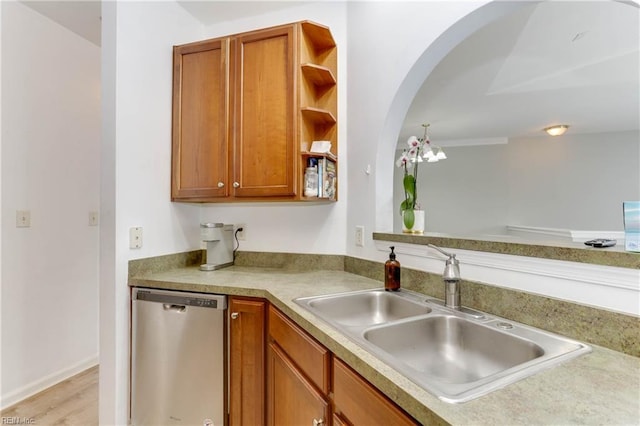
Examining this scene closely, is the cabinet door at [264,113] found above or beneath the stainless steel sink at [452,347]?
above

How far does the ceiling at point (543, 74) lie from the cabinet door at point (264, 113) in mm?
1312

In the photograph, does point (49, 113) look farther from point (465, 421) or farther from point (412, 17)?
point (465, 421)

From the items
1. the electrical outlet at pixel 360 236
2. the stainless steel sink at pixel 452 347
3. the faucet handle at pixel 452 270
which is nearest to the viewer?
the stainless steel sink at pixel 452 347

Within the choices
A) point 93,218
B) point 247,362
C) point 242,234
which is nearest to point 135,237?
point 242,234

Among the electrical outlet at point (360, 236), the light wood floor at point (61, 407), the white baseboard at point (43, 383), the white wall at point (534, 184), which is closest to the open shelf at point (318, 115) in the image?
the electrical outlet at point (360, 236)

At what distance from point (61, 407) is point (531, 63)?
4.15 meters

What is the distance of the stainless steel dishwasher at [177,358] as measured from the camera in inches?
60.2

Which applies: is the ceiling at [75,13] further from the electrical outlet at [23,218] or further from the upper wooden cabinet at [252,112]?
the electrical outlet at [23,218]

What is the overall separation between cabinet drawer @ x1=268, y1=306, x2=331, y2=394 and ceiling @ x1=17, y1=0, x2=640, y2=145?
5.92 feet

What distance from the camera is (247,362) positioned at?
147 centimetres

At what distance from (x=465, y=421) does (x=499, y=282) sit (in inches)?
28.1

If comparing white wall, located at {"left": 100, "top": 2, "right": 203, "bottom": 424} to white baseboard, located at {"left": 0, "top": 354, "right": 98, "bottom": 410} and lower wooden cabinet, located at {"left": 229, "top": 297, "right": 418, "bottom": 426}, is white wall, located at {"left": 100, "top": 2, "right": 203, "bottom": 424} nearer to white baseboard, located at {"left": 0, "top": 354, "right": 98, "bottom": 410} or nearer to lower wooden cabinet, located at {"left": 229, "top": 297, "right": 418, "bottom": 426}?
lower wooden cabinet, located at {"left": 229, "top": 297, "right": 418, "bottom": 426}

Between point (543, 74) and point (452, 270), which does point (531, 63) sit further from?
point (452, 270)

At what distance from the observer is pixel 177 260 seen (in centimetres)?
202
